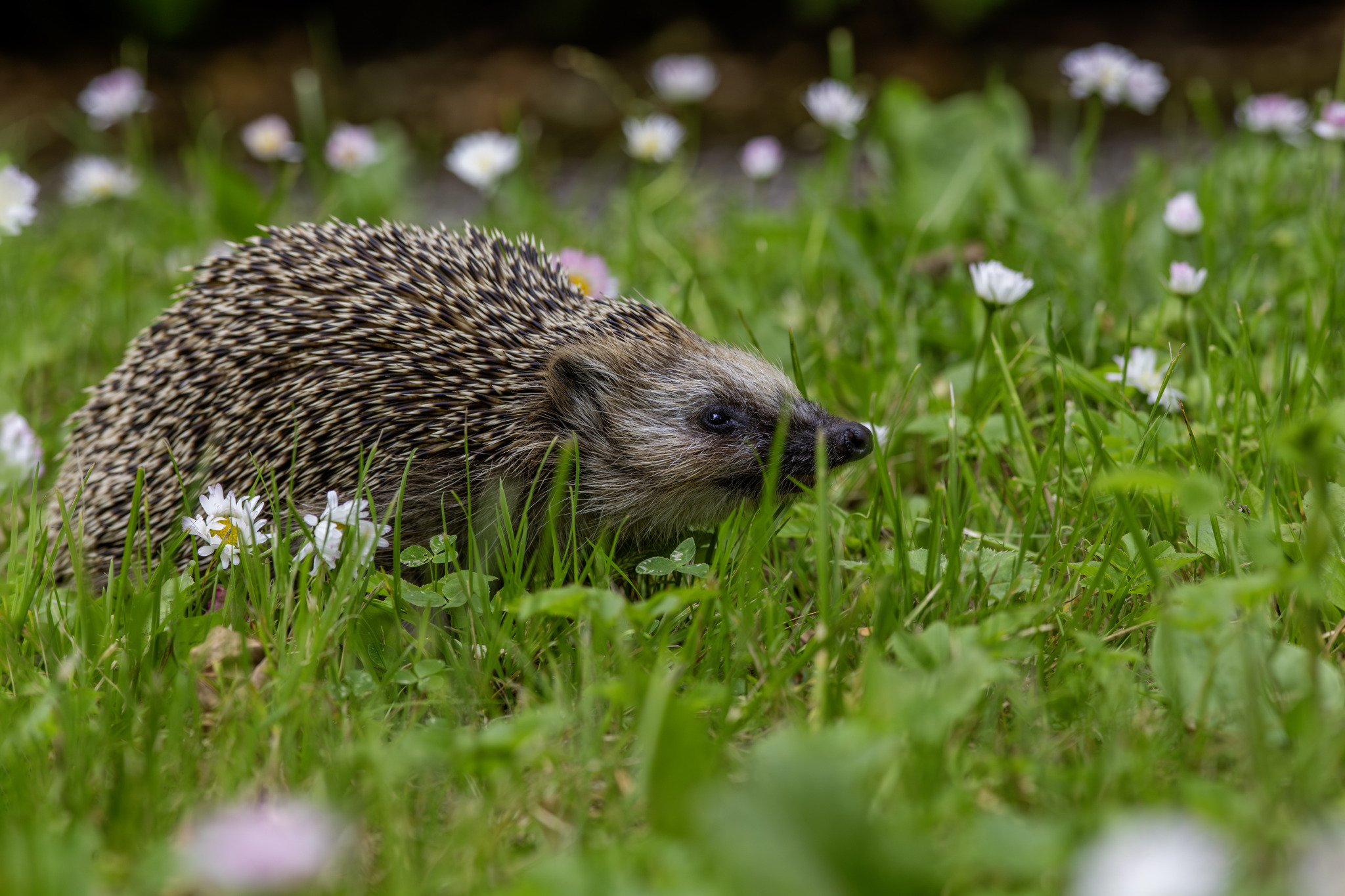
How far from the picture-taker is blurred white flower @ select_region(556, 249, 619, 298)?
Answer: 229 inches

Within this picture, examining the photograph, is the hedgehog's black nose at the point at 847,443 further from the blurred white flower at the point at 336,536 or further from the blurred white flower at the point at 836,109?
the blurred white flower at the point at 836,109

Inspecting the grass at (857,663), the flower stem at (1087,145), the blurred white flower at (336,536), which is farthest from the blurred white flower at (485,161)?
the blurred white flower at (336,536)

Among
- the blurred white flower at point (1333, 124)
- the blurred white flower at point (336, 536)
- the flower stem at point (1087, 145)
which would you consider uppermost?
the flower stem at point (1087, 145)

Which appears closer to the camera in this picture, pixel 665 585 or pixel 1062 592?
pixel 1062 592

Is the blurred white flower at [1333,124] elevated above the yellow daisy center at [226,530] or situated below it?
above

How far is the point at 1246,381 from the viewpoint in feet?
14.9

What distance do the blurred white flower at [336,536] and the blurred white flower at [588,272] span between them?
7.36 ft

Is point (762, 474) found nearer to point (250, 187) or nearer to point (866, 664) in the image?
point (866, 664)

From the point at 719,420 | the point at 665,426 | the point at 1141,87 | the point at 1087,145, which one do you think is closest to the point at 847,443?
the point at 719,420

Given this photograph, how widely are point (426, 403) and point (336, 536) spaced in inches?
40.3

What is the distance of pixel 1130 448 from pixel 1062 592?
3.03ft

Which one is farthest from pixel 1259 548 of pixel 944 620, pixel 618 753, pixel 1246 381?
pixel 1246 381

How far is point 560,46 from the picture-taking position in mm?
14680

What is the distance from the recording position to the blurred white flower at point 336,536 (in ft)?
11.2
